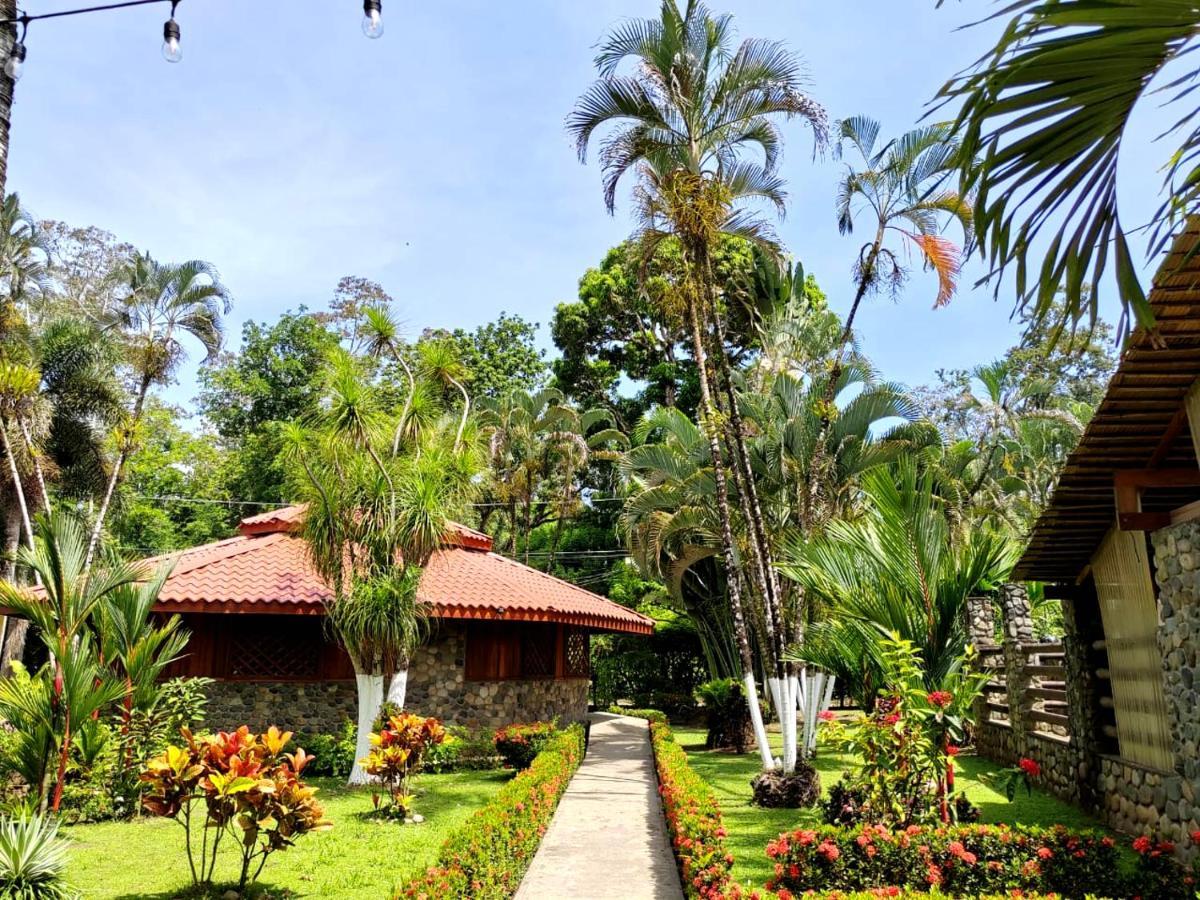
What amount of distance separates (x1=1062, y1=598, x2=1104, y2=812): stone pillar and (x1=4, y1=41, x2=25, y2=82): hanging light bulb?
10.1 metres

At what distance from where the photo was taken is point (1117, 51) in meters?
2.42

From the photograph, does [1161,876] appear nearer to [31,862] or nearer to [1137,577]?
[1137,577]

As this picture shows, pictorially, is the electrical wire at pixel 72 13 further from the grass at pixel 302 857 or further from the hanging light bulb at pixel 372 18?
the grass at pixel 302 857

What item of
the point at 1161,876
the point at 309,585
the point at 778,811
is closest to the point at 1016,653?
the point at 778,811

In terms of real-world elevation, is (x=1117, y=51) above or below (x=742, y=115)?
Answer: below

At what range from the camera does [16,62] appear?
5.18 m

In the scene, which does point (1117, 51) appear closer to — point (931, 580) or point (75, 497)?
point (931, 580)

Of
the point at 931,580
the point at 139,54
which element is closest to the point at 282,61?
the point at 139,54

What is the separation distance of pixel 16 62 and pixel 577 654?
14.8 metres

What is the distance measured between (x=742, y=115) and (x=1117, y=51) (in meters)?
9.61

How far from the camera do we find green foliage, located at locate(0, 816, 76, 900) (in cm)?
519

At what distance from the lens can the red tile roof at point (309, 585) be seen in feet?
40.4

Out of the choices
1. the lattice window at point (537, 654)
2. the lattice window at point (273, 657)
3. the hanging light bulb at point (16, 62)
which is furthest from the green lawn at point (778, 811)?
the hanging light bulb at point (16, 62)

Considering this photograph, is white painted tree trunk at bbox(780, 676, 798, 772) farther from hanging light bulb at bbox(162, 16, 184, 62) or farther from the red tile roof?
hanging light bulb at bbox(162, 16, 184, 62)
